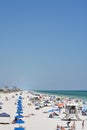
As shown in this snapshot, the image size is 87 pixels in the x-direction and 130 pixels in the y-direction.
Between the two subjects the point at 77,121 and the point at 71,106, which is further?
the point at 71,106

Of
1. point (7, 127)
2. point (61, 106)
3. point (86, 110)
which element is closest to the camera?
point (7, 127)

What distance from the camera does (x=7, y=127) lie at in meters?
23.9

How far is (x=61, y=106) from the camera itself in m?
43.6

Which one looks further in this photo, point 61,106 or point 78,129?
point 61,106

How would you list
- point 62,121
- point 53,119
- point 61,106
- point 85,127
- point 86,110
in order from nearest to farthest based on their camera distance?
point 85,127 < point 62,121 < point 53,119 < point 86,110 < point 61,106

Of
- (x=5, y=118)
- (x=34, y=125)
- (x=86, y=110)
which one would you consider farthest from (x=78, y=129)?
(x=86, y=110)

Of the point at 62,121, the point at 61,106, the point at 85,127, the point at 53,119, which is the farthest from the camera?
the point at 61,106

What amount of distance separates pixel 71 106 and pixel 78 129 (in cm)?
644

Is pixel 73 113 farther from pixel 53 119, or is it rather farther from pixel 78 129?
pixel 78 129

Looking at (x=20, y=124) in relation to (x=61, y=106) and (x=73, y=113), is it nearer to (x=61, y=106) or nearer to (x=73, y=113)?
(x=73, y=113)

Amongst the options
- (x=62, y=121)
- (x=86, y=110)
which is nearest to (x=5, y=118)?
(x=62, y=121)

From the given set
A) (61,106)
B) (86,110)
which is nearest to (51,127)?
(86,110)

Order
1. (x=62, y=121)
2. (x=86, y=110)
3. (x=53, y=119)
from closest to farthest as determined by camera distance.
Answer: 1. (x=62, y=121)
2. (x=53, y=119)
3. (x=86, y=110)

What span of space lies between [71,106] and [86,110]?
7.94m
